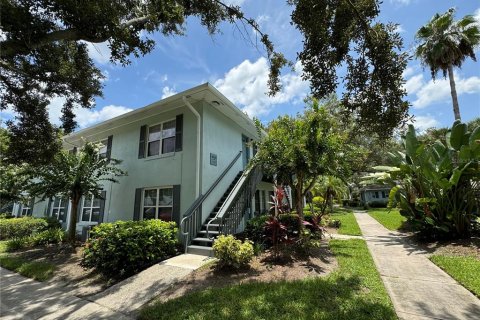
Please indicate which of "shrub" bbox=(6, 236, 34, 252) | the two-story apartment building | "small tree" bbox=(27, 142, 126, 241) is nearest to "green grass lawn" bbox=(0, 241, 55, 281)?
"shrub" bbox=(6, 236, 34, 252)

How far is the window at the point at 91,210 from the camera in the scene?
12562 mm

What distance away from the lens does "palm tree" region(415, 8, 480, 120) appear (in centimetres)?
1698

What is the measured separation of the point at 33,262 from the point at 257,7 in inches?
410

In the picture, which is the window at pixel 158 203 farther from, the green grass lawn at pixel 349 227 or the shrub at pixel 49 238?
the green grass lawn at pixel 349 227

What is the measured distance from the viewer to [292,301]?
4.28m

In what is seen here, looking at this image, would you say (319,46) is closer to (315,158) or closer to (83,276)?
(315,158)

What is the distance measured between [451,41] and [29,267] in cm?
2552

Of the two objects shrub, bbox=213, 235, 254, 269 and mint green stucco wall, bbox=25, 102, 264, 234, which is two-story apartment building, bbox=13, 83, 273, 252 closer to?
mint green stucco wall, bbox=25, 102, 264, 234

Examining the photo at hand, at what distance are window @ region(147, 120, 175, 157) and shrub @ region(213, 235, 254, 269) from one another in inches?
225

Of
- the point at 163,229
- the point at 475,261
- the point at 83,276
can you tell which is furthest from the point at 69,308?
the point at 475,261

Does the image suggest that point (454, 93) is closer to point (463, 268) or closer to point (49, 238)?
point (463, 268)

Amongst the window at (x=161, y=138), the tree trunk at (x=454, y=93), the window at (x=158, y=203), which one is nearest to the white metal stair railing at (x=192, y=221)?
the window at (x=158, y=203)

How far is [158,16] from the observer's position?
17.0 feet

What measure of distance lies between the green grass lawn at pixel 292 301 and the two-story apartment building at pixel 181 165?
3.41m
